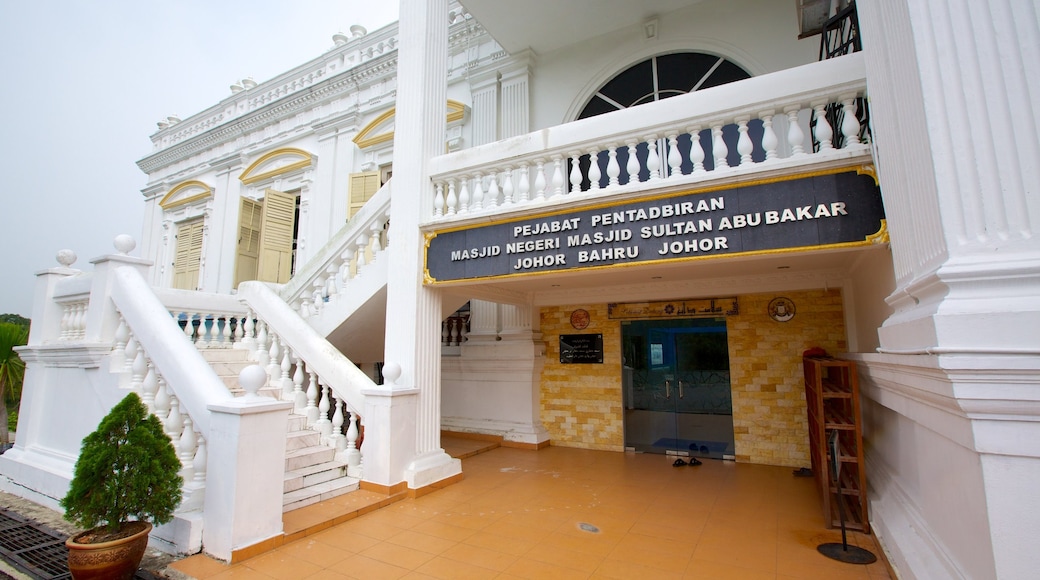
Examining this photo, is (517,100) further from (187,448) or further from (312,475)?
(187,448)

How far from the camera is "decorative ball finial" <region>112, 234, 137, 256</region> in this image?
4.58 metres

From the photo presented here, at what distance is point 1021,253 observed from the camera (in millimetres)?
1672

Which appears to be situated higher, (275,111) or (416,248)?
(275,111)

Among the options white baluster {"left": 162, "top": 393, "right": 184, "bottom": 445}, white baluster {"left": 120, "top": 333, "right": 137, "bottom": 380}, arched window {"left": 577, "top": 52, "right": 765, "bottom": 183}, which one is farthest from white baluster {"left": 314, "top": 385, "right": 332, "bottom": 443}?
arched window {"left": 577, "top": 52, "right": 765, "bottom": 183}

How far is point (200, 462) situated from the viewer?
3518mm

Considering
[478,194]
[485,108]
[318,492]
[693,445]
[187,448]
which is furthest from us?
[485,108]

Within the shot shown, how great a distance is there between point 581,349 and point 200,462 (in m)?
4.80

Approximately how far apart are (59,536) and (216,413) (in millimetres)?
1870

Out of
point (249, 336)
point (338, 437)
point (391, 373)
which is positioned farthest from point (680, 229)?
point (249, 336)

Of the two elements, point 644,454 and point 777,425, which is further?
point 644,454

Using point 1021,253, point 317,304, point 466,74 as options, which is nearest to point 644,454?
point 317,304

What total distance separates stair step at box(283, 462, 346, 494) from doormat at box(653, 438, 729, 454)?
4.15 m

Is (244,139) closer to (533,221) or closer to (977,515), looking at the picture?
(533,221)

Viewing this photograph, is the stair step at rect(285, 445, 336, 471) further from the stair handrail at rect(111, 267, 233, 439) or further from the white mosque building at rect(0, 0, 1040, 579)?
the stair handrail at rect(111, 267, 233, 439)
